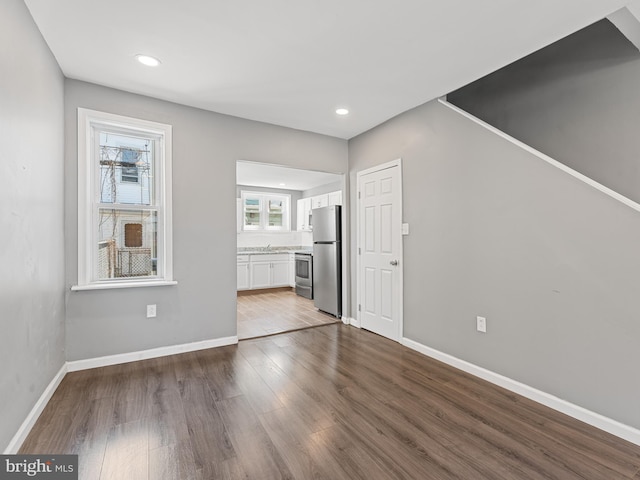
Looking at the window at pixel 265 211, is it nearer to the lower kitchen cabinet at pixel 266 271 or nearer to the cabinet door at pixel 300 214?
the cabinet door at pixel 300 214

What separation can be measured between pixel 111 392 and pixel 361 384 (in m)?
1.96

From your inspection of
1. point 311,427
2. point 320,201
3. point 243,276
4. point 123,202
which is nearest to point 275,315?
point 243,276

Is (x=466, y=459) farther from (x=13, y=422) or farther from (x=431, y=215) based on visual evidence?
(x=13, y=422)

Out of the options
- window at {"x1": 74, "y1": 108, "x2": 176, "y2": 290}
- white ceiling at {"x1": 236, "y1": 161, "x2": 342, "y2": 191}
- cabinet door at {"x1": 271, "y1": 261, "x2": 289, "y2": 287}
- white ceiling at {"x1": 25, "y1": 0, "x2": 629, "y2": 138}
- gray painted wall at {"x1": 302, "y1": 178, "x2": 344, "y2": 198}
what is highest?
white ceiling at {"x1": 25, "y1": 0, "x2": 629, "y2": 138}

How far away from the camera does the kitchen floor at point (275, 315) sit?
4004 mm

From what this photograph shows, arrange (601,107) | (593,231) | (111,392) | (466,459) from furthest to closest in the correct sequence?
(601,107)
(111,392)
(593,231)
(466,459)

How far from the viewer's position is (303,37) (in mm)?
2143

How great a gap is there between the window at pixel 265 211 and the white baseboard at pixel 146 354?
13.3 ft

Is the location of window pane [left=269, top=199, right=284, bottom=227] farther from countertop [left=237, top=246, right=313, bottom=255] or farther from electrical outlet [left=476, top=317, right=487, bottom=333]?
electrical outlet [left=476, top=317, right=487, bottom=333]

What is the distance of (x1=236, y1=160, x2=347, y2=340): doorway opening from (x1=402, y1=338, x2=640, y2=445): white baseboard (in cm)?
203

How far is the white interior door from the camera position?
3.54 m

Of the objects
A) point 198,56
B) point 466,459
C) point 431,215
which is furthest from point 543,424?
point 198,56

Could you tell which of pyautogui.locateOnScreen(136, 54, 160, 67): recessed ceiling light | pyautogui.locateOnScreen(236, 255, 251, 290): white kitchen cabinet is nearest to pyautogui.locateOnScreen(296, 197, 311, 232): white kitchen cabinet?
pyautogui.locateOnScreen(236, 255, 251, 290): white kitchen cabinet

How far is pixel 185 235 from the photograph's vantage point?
10.5ft
